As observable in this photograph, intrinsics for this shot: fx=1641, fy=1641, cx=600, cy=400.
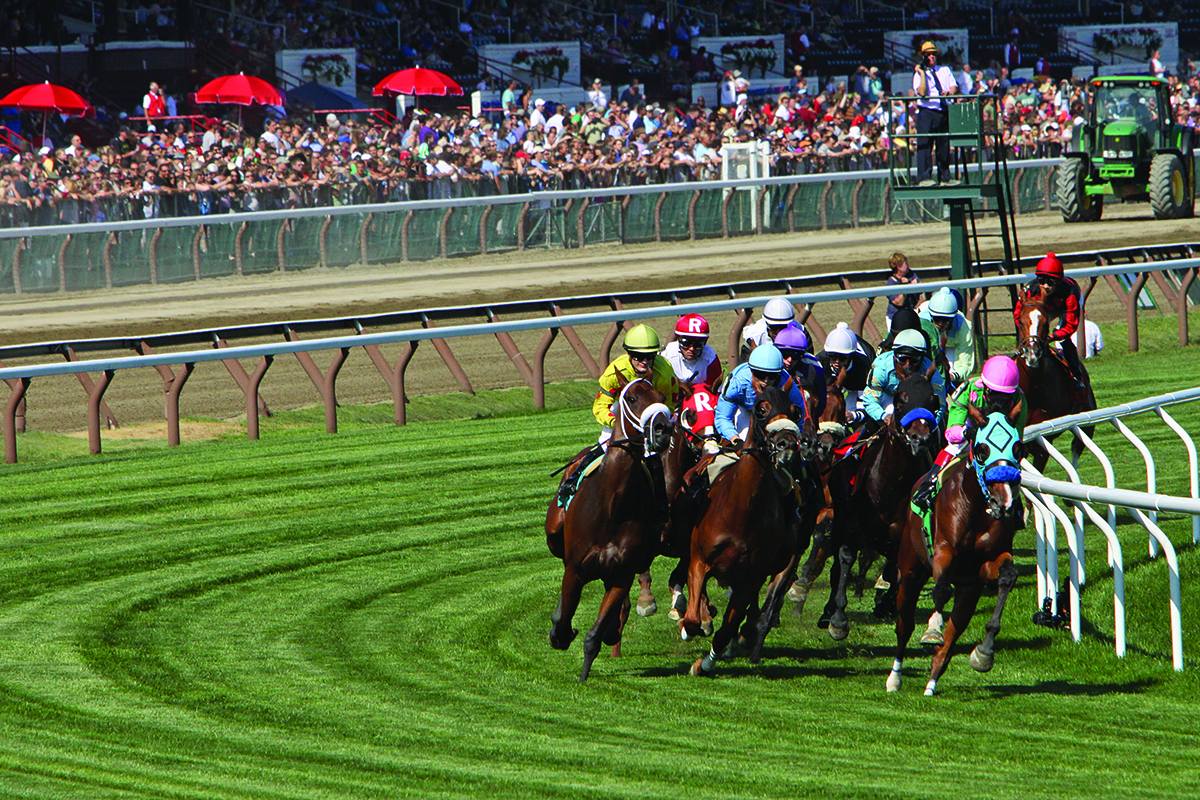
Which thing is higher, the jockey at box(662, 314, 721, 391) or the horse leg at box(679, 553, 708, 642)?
the jockey at box(662, 314, 721, 391)

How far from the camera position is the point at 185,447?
14188 mm

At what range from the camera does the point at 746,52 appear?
1513 inches

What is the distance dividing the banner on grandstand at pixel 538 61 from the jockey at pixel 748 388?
27429mm

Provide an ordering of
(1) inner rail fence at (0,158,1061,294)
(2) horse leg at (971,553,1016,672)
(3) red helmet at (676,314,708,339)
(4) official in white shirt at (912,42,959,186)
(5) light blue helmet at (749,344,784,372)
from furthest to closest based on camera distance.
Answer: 1. (1) inner rail fence at (0,158,1061,294)
2. (4) official in white shirt at (912,42,959,186)
3. (3) red helmet at (676,314,708,339)
4. (5) light blue helmet at (749,344,784,372)
5. (2) horse leg at (971,553,1016,672)

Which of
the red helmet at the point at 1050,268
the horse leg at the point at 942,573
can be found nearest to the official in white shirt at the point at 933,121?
the red helmet at the point at 1050,268

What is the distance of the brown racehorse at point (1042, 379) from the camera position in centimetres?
1110

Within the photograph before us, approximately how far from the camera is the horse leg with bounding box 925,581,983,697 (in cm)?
736

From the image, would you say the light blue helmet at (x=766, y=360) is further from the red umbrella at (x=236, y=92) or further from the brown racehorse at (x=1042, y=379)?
the red umbrella at (x=236, y=92)

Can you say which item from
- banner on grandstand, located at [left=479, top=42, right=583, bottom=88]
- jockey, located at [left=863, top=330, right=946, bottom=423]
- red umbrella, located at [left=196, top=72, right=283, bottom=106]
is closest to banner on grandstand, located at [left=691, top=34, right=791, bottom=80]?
banner on grandstand, located at [left=479, top=42, right=583, bottom=88]

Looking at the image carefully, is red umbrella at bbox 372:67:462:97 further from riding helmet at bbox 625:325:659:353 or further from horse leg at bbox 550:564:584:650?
horse leg at bbox 550:564:584:650

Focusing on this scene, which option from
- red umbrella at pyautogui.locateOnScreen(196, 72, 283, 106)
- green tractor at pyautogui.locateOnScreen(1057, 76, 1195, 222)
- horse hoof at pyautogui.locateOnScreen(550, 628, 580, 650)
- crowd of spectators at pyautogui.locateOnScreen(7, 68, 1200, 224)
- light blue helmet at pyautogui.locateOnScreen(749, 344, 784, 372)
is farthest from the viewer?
green tractor at pyautogui.locateOnScreen(1057, 76, 1195, 222)

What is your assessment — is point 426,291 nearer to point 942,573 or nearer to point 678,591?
point 678,591

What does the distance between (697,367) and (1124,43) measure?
37.6 meters

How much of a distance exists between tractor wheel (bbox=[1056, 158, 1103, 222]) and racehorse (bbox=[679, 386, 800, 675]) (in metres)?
21.1
